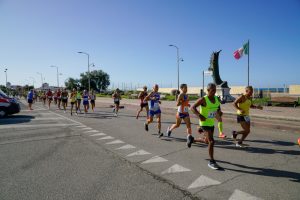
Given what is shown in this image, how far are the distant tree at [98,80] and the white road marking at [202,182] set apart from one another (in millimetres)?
118312

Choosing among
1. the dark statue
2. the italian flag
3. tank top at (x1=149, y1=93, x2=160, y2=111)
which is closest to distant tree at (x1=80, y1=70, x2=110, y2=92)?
the dark statue

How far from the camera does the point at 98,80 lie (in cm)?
12338

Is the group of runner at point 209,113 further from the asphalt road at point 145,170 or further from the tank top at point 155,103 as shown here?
the asphalt road at point 145,170

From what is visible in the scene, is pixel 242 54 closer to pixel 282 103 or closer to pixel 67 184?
pixel 282 103

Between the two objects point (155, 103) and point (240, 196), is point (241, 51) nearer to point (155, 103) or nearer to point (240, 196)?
point (155, 103)

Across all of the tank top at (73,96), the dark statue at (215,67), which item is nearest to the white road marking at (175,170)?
the tank top at (73,96)

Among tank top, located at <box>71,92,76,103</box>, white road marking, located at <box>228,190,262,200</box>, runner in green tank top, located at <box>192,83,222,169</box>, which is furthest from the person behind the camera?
tank top, located at <box>71,92,76,103</box>

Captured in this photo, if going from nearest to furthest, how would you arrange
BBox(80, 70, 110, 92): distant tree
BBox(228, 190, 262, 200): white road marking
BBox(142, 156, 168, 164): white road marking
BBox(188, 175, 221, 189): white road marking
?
BBox(228, 190, 262, 200): white road marking < BBox(188, 175, 221, 189): white road marking < BBox(142, 156, 168, 164): white road marking < BBox(80, 70, 110, 92): distant tree

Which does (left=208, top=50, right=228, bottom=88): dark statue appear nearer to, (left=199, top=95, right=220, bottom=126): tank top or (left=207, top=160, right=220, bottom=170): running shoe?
(left=199, top=95, right=220, bottom=126): tank top

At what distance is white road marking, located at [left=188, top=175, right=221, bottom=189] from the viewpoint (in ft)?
15.1

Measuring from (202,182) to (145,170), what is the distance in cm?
129

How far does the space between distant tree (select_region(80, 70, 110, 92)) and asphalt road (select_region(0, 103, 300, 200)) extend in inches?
4498

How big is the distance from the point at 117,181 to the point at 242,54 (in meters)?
25.9

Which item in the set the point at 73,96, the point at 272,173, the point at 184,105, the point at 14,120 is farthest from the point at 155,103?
the point at 73,96
